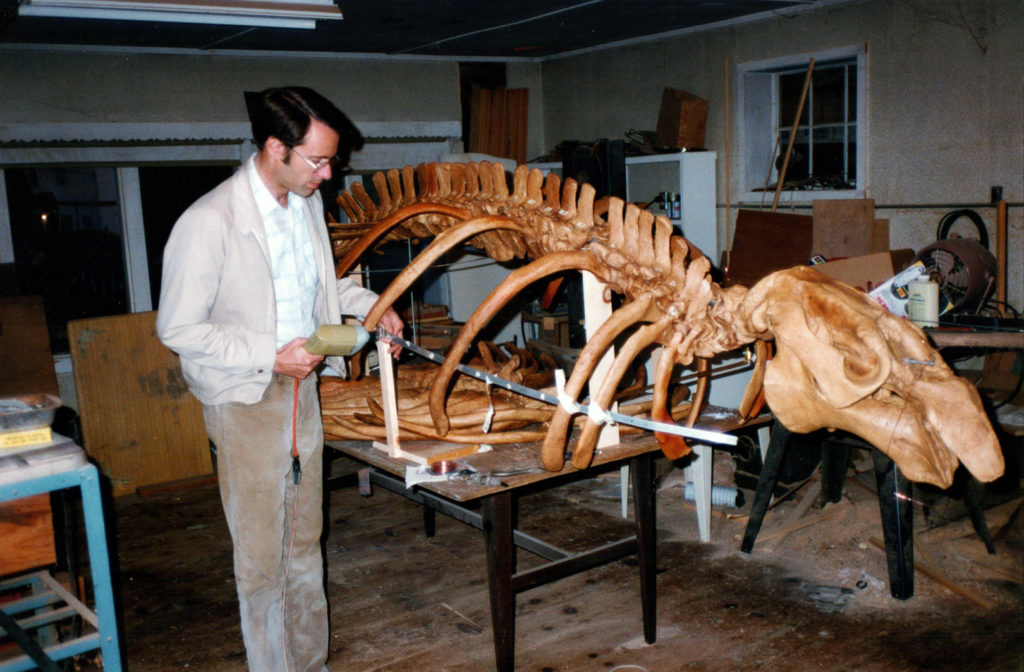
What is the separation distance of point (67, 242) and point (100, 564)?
5.24 m

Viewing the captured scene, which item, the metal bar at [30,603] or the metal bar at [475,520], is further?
the metal bar at [475,520]

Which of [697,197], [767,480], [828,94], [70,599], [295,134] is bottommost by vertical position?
[767,480]

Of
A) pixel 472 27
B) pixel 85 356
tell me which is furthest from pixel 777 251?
pixel 85 356

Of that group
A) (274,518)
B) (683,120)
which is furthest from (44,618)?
(683,120)

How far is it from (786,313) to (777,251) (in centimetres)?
414

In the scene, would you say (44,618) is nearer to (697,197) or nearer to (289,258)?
(289,258)

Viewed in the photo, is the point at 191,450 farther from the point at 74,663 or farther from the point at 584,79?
the point at 584,79

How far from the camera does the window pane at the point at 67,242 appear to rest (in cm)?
646

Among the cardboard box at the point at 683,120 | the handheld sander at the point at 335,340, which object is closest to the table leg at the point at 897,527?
the handheld sander at the point at 335,340

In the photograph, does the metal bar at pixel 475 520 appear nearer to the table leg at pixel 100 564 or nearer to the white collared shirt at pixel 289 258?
the white collared shirt at pixel 289 258

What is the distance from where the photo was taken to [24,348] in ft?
18.1

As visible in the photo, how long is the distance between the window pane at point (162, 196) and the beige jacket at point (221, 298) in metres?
4.47

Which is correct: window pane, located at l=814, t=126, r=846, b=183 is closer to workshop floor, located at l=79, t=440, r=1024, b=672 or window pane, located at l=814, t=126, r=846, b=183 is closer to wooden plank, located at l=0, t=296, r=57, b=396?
workshop floor, located at l=79, t=440, r=1024, b=672

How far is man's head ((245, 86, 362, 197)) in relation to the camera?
2.73 m
